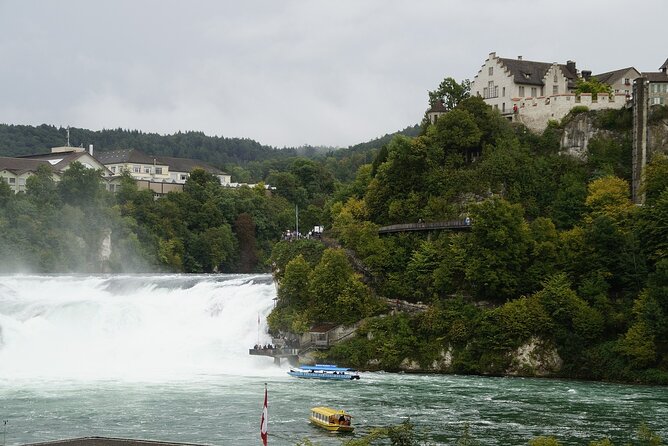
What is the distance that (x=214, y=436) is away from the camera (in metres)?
42.2

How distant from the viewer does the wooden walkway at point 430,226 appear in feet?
236

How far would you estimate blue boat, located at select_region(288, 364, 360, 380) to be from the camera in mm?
60250

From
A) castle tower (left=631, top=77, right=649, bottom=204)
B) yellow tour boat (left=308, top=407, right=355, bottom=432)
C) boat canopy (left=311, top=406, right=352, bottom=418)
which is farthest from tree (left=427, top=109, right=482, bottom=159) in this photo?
yellow tour boat (left=308, top=407, right=355, bottom=432)

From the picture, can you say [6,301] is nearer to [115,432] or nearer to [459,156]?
[459,156]

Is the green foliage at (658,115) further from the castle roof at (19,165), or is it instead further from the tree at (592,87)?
the castle roof at (19,165)

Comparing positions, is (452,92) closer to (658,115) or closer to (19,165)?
(658,115)

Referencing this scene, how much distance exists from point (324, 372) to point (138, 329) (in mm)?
17946

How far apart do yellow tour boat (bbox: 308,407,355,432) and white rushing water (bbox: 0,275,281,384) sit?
17.8 m

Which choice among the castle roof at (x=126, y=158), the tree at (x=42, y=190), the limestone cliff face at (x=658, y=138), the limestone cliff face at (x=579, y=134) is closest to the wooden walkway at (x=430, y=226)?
the limestone cliff face at (x=579, y=134)

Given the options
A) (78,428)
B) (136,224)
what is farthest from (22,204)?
(78,428)

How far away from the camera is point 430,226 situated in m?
73.9

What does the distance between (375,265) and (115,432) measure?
33091mm

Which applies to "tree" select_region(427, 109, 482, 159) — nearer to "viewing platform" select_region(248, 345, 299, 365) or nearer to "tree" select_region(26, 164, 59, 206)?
"viewing platform" select_region(248, 345, 299, 365)

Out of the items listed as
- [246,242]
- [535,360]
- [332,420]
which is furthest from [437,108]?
[332,420]
